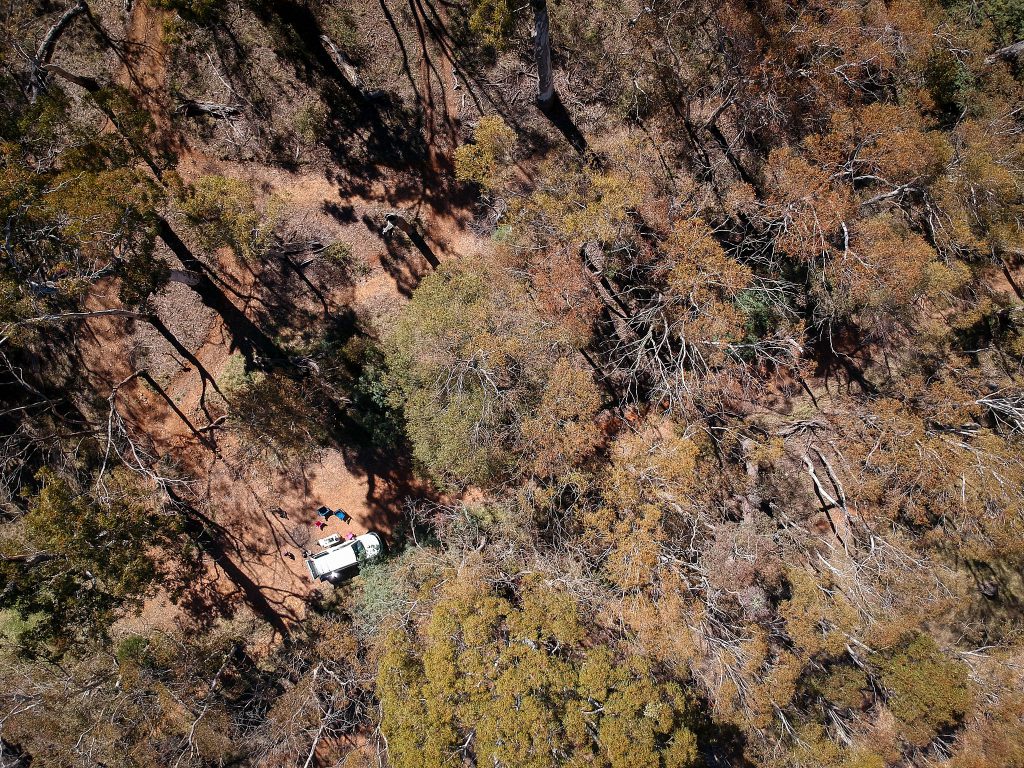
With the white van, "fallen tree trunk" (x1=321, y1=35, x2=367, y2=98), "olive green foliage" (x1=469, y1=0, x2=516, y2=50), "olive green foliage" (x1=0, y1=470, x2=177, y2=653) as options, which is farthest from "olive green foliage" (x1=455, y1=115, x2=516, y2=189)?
"olive green foliage" (x1=0, y1=470, x2=177, y2=653)

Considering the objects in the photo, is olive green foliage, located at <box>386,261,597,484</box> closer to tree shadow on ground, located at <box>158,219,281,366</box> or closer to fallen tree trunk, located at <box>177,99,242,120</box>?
tree shadow on ground, located at <box>158,219,281,366</box>

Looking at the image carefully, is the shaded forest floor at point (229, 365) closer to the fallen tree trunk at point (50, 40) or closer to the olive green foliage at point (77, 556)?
the olive green foliage at point (77, 556)

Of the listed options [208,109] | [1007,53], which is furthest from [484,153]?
[1007,53]

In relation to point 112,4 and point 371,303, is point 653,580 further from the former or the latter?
point 112,4

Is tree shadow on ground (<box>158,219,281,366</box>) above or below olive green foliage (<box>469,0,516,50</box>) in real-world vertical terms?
below

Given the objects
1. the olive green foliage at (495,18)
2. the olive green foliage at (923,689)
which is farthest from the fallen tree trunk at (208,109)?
the olive green foliage at (923,689)

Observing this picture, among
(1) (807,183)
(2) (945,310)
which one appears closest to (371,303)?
(1) (807,183)
